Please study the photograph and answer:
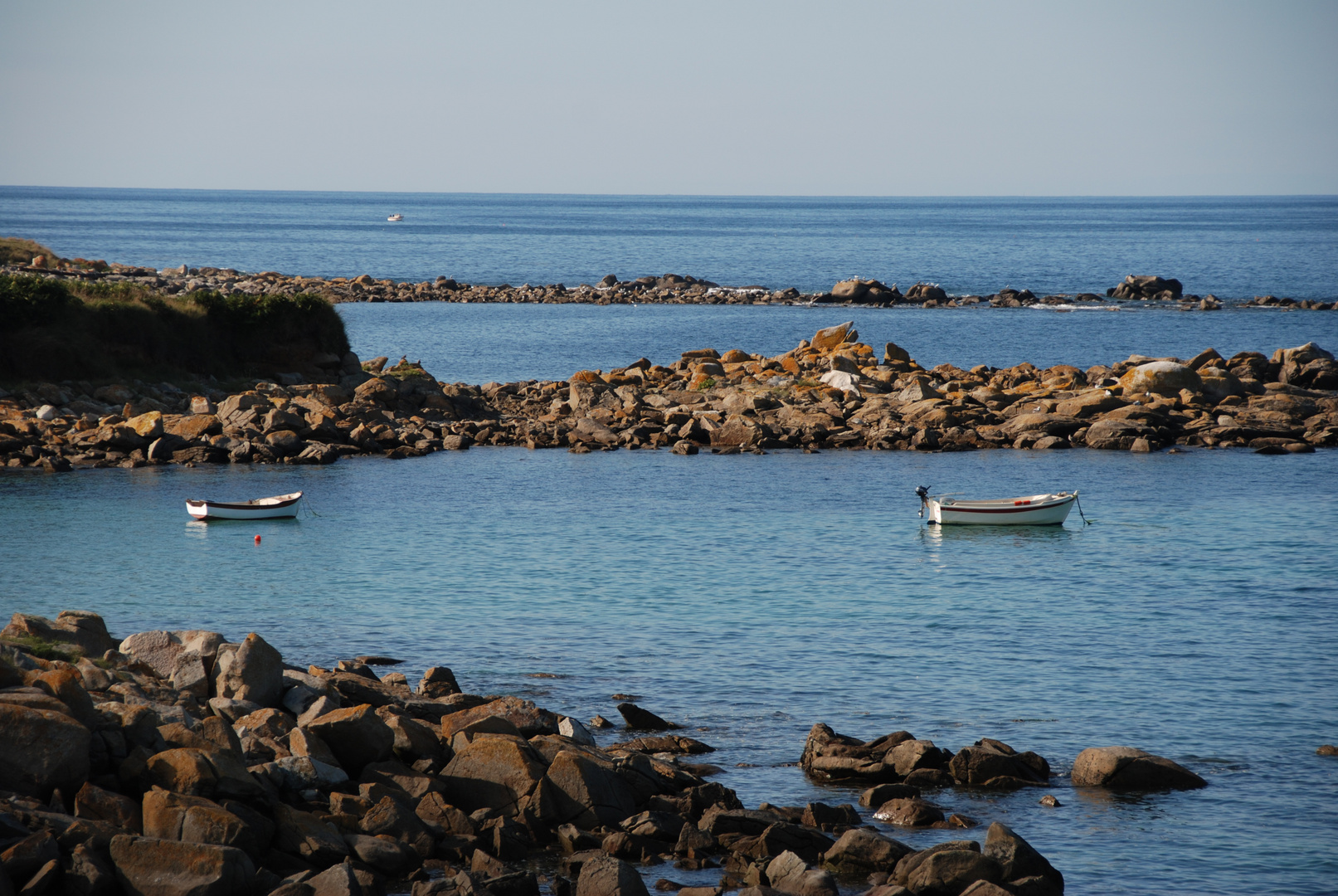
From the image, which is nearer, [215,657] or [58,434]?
[215,657]

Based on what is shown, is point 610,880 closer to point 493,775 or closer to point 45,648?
point 493,775

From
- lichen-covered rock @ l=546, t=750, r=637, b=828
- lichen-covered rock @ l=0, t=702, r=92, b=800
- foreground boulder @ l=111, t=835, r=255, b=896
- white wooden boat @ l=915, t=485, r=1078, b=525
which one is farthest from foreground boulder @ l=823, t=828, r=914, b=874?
white wooden boat @ l=915, t=485, r=1078, b=525

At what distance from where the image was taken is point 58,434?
45.9 meters

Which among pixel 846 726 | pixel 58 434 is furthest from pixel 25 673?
pixel 58 434

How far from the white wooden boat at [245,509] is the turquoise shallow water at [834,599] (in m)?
0.81

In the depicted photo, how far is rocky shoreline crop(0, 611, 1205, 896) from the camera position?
39.4ft

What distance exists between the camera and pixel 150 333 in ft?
174

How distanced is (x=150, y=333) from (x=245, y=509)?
20094 millimetres

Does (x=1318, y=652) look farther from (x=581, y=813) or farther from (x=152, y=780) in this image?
(x=152, y=780)

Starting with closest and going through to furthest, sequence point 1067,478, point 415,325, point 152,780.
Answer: point 152,780 < point 1067,478 < point 415,325

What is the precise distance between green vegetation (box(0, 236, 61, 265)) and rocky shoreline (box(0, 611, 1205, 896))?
73123 mm

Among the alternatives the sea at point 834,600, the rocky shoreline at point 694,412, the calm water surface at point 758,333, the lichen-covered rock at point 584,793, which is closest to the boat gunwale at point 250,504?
the sea at point 834,600

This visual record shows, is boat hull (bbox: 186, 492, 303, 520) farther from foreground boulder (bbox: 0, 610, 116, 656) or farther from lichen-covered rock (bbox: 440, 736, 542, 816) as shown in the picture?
lichen-covered rock (bbox: 440, 736, 542, 816)

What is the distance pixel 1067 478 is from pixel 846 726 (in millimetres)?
28142
